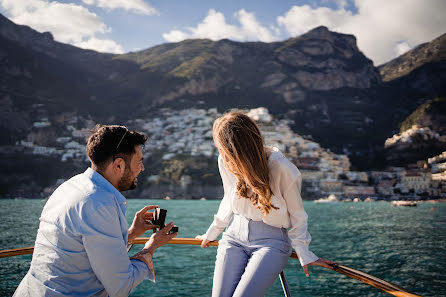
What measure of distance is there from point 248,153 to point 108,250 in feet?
3.65

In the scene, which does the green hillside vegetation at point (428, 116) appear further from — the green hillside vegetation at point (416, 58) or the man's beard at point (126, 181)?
the man's beard at point (126, 181)

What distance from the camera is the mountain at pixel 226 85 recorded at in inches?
3878

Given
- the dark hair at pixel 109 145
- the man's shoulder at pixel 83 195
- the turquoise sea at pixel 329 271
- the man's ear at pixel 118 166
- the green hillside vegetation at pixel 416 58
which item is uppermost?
the green hillside vegetation at pixel 416 58

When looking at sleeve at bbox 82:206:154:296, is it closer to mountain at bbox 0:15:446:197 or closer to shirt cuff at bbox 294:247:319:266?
shirt cuff at bbox 294:247:319:266

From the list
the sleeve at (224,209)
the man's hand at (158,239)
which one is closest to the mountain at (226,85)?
the sleeve at (224,209)

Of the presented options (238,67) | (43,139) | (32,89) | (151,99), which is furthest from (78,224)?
(238,67)

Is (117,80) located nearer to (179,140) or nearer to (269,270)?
(179,140)

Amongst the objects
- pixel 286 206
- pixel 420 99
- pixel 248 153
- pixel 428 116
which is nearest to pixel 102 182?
pixel 248 153

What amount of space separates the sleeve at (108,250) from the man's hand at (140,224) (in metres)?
0.63

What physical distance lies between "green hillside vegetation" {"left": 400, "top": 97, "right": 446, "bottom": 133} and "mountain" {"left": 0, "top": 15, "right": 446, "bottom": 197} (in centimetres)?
492

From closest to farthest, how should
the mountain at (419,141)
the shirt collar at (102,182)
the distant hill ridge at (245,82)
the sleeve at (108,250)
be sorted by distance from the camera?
the sleeve at (108,250), the shirt collar at (102,182), the mountain at (419,141), the distant hill ridge at (245,82)

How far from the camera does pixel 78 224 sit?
133cm

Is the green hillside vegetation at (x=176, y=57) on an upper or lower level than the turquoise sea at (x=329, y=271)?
upper

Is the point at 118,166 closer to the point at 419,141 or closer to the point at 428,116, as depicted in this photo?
the point at 419,141
